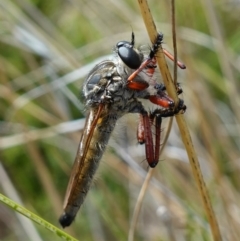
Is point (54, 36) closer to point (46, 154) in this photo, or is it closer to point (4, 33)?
point (4, 33)

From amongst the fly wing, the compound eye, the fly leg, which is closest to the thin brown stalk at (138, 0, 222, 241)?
the fly leg

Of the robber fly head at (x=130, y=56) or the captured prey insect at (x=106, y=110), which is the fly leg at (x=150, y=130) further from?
the robber fly head at (x=130, y=56)

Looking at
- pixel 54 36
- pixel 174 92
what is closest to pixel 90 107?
pixel 174 92

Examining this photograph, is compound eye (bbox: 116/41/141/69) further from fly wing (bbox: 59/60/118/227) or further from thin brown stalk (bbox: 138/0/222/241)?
thin brown stalk (bbox: 138/0/222/241)

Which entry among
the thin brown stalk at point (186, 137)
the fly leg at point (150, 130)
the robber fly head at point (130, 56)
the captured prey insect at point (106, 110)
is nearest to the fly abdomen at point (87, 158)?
the captured prey insect at point (106, 110)

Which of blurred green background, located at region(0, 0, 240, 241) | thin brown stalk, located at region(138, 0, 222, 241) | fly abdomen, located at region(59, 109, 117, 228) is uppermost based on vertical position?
thin brown stalk, located at region(138, 0, 222, 241)

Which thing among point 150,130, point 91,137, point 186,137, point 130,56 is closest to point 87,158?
point 91,137

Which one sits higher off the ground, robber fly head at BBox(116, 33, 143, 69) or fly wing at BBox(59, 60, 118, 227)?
robber fly head at BBox(116, 33, 143, 69)
